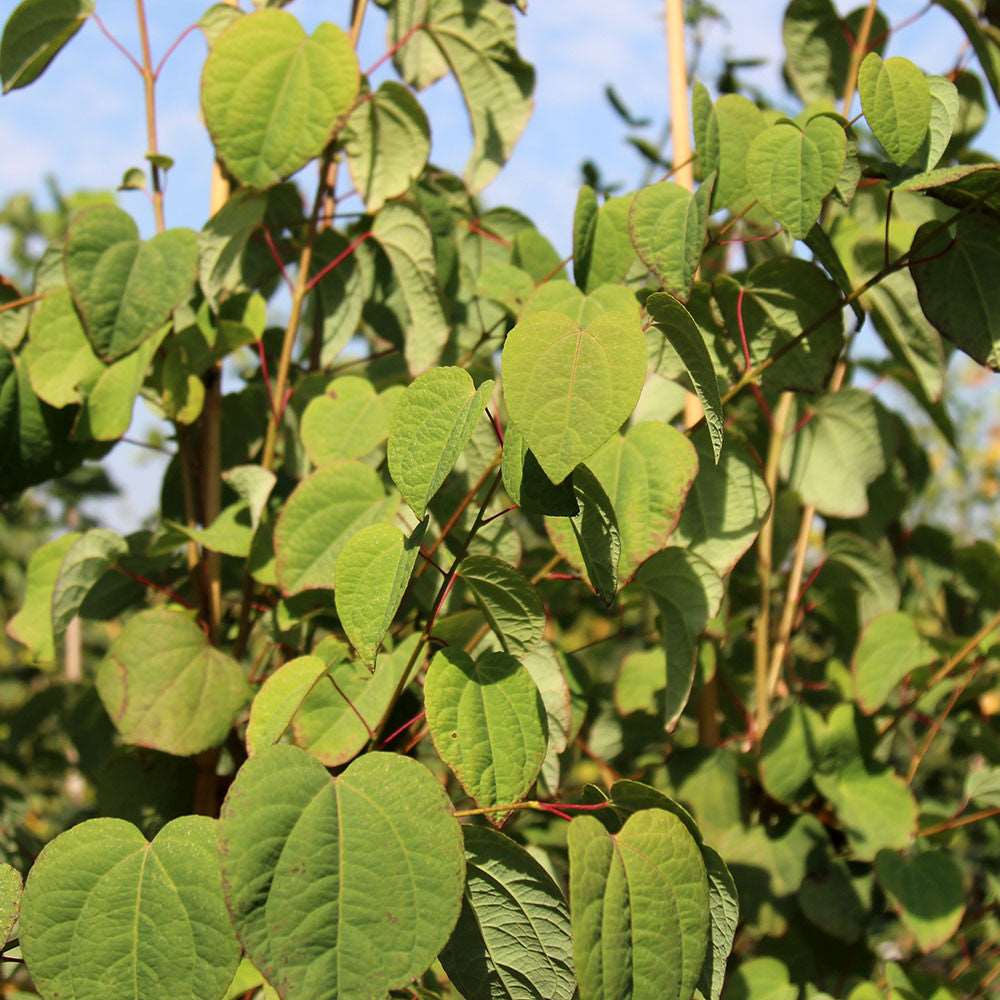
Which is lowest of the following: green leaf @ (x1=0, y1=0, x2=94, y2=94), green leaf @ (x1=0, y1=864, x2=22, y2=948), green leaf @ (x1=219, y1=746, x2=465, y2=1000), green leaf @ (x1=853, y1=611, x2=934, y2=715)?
green leaf @ (x1=853, y1=611, x2=934, y2=715)

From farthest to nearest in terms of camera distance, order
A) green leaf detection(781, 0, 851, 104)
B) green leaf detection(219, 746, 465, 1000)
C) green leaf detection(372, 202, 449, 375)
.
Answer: green leaf detection(781, 0, 851, 104), green leaf detection(372, 202, 449, 375), green leaf detection(219, 746, 465, 1000)

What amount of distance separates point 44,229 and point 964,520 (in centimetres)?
449

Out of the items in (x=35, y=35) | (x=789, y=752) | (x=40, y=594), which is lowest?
(x=789, y=752)

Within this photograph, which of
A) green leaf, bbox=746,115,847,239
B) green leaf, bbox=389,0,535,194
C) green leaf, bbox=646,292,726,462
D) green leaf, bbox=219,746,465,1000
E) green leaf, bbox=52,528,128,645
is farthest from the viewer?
green leaf, bbox=389,0,535,194

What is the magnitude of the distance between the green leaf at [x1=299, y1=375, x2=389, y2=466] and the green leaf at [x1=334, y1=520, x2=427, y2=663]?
12.5 inches

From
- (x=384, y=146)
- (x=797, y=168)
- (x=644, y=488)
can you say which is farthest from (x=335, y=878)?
(x=384, y=146)

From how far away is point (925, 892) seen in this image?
123 centimetres

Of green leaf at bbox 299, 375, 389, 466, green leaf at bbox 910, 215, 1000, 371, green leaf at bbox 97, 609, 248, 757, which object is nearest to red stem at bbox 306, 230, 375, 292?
green leaf at bbox 299, 375, 389, 466

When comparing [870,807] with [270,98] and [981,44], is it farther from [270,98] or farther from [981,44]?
[270,98]

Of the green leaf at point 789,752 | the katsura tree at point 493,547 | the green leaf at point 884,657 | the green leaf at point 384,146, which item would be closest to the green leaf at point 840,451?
the katsura tree at point 493,547

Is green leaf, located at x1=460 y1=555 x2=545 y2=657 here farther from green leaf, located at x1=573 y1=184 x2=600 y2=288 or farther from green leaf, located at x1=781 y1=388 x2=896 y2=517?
green leaf, located at x1=781 y1=388 x2=896 y2=517

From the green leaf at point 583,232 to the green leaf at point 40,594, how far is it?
2.00 feet

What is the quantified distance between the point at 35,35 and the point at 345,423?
1.86 ft

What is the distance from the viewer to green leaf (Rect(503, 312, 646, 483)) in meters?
0.69
